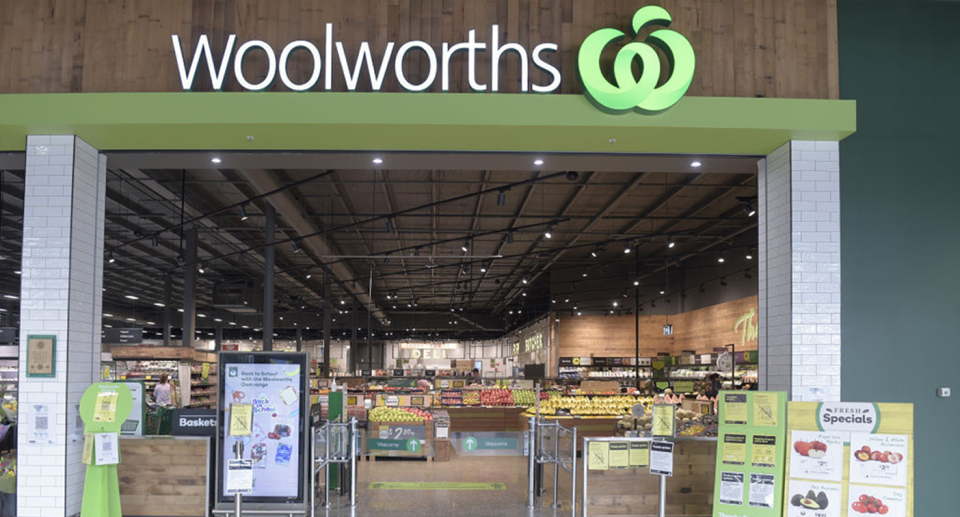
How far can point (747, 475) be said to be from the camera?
6789mm

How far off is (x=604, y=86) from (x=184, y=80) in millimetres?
3690

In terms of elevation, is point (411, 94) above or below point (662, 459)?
above

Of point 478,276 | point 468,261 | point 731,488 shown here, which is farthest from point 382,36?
point 478,276

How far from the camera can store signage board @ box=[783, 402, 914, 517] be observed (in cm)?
621

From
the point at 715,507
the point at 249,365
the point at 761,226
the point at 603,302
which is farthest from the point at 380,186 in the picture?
the point at 603,302

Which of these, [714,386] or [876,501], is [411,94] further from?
[714,386]

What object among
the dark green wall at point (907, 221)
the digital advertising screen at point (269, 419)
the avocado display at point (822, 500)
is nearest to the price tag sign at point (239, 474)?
the digital advertising screen at point (269, 419)

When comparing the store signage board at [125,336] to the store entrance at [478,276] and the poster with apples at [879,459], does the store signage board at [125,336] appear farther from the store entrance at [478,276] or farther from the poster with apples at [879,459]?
the poster with apples at [879,459]

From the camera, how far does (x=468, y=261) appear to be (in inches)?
957

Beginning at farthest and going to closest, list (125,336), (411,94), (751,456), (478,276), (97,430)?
(478,276)
(125,336)
(411,94)
(97,430)
(751,456)

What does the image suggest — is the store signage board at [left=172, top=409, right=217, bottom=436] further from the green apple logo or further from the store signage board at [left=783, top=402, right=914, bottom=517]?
the store signage board at [left=783, top=402, right=914, bottom=517]

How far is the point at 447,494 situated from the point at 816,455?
4780 millimetres

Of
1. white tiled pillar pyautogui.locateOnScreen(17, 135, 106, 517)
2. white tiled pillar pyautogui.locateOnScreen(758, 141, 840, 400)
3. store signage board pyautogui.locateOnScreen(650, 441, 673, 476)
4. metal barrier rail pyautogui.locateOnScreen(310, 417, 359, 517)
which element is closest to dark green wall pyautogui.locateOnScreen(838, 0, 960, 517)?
white tiled pillar pyautogui.locateOnScreen(758, 141, 840, 400)

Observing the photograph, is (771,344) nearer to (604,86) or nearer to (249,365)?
(604,86)
